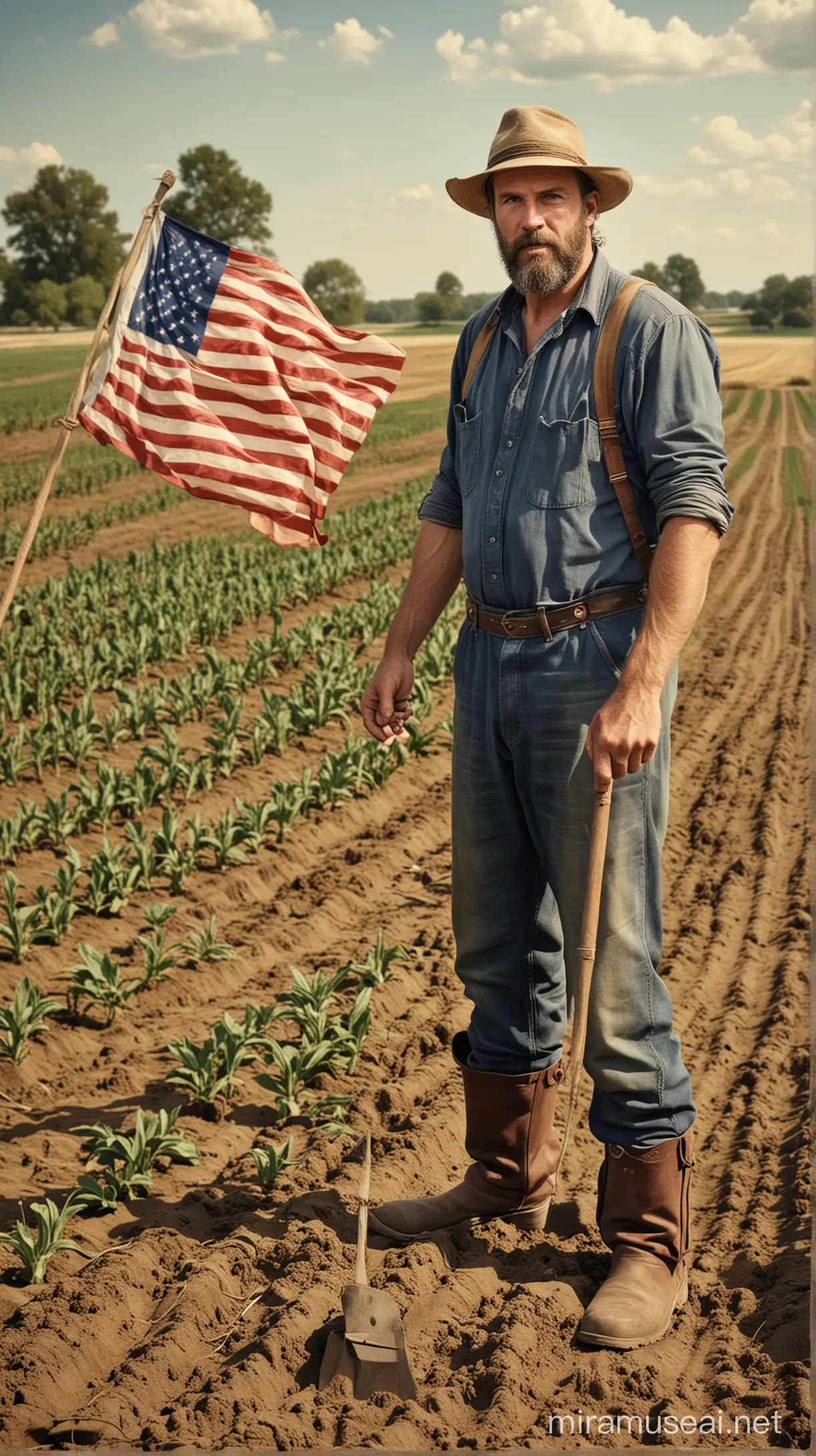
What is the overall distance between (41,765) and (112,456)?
20731 millimetres

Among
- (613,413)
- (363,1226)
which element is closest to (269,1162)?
(363,1226)

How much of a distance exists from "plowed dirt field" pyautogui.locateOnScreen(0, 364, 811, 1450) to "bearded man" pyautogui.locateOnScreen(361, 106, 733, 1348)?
0.27 meters

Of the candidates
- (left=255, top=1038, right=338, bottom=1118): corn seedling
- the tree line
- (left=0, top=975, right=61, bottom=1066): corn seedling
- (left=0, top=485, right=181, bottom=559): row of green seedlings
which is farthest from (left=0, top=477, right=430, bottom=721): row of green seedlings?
the tree line

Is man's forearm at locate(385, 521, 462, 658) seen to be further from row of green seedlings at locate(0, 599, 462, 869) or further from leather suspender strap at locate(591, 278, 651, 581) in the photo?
row of green seedlings at locate(0, 599, 462, 869)

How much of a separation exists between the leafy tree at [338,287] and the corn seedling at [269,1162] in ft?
230

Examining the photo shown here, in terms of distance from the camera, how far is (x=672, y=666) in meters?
3.09

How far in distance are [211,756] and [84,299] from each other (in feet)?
192

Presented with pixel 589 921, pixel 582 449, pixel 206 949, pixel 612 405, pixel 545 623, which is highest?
pixel 612 405

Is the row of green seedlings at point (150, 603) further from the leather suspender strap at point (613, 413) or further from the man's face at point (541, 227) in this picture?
the leather suspender strap at point (613, 413)

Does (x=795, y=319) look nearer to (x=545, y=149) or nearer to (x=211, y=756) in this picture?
(x=211, y=756)

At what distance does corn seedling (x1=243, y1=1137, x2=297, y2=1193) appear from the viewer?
12.5 feet

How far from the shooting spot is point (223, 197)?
243ft

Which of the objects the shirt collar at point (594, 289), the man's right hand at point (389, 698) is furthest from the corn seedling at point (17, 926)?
the shirt collar at point (594, 289)

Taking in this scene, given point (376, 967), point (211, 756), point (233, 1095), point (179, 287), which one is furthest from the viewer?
point (211, 756)
